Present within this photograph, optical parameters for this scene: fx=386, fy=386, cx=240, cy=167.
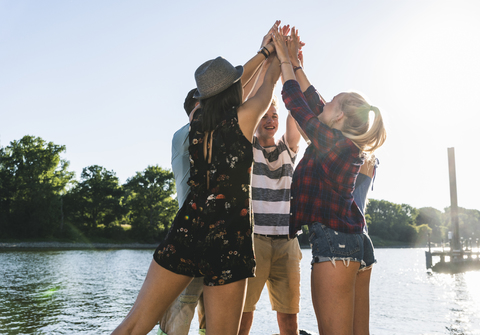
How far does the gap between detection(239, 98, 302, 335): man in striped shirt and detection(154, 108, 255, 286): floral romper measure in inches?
56.8

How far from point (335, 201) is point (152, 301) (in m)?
1.17

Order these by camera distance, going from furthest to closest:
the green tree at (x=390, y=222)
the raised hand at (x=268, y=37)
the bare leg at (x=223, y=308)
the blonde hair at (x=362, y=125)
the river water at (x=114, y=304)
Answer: the green tree at (x=390, y=222) → the river water at (x=114, y=304) → the raised hand at (x=268, y=37) → the blonde hair at (x=362, y=125) → the bare leg at (x=223, y=308)

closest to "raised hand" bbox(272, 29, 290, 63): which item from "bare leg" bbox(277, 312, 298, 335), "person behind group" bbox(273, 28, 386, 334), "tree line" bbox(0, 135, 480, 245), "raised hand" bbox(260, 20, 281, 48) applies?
"raised hand" bbox(260, 20, 281, 48)

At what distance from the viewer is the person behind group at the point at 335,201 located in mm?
2158

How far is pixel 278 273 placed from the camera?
360cm

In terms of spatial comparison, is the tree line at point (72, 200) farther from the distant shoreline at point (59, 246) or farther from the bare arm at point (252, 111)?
the bare arm at point (252, 111)

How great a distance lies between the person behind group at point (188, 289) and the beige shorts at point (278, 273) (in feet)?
2.60

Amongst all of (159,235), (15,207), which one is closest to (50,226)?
(15,207)

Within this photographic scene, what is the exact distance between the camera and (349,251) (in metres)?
2.21

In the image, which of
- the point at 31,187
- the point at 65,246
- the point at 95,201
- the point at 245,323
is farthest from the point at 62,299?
the point at 95,201

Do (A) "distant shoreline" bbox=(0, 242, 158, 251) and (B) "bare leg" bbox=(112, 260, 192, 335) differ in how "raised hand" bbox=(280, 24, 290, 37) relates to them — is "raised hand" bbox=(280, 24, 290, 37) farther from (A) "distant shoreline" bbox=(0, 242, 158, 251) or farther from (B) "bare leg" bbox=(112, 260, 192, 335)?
(A) "distant shoreline" bbox=(0, 242, 158, 251)

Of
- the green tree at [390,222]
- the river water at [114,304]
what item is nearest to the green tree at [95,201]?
the river water at [114,304]

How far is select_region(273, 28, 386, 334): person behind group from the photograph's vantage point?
2.16 meters

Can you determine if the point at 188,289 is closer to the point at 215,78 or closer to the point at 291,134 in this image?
the point at 215,78
